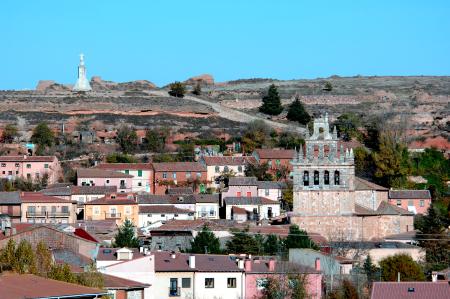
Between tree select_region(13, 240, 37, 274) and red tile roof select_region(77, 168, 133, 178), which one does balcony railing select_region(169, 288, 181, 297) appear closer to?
tree select_region(13, 240, 37, 274)

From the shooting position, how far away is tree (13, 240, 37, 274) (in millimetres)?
38734

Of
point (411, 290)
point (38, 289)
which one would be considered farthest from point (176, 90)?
point (38, 289)

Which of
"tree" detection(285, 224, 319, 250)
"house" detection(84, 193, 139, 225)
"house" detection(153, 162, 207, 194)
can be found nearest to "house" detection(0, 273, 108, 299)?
"tree" detection(285, 224, 319, 250)

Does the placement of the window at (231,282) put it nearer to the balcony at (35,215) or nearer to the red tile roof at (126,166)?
the balcony at (35,215)

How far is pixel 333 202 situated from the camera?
79562 mm

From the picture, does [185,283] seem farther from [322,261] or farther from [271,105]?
A: [271,105]

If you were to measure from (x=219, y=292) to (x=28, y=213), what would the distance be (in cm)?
3137

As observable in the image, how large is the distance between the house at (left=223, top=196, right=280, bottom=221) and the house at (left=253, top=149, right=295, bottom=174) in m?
9.37

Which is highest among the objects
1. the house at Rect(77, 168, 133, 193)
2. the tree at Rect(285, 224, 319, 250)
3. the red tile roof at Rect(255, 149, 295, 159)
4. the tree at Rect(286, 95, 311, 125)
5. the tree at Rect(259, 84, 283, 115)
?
the tree at Rect(259, 84, 283, 115)

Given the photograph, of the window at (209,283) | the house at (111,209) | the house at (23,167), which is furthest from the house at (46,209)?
the window at (209,283)

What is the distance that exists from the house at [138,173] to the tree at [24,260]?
5319cm

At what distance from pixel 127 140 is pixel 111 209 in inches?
831

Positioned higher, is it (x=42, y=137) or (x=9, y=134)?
(x=9, y=134)

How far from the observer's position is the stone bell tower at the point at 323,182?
261ft
